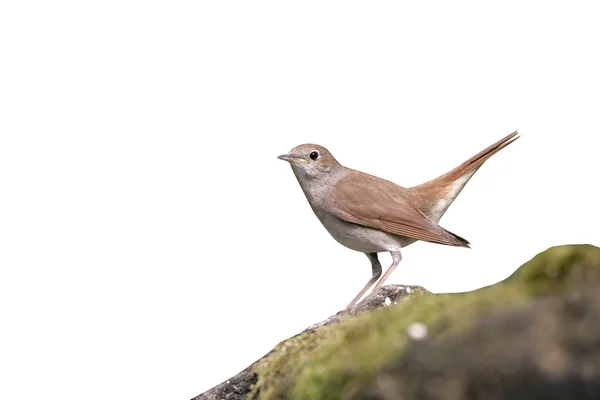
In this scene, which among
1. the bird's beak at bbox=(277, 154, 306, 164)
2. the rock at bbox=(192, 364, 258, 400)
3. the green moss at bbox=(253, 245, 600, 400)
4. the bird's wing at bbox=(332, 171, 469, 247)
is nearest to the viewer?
the green moss at bbox=(253, 245, 600, 400)

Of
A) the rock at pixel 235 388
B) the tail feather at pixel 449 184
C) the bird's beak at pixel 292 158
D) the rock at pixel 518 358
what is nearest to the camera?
the rock at pixel 518 358

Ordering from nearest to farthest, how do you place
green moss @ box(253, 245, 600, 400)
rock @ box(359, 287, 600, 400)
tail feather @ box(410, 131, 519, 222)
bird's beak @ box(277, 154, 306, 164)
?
rock @ box(359, 287, 600, 400)
green moss @ box(253, 245, 600, 400)
bird's beak @ box(277, 154, 306, 164)
tail feather @ box(410, 131, 519, 222)

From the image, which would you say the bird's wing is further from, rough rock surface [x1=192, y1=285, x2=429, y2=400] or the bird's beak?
rough rock surface [x1=192, y1=285, x2=429, y2=400]

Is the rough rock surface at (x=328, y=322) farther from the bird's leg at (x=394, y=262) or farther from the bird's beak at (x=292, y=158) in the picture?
the bird's beak at (x=292, y=158)

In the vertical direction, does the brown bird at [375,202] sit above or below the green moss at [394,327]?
above

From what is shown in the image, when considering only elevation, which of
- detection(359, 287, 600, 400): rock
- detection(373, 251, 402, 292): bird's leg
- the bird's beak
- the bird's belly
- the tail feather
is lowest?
detection(359, 287, 600, 400): rock

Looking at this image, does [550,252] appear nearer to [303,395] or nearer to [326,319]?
[303,395]

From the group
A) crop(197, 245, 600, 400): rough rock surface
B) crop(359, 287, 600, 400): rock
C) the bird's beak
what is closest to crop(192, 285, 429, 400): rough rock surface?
crop(197, 245, 600, 400): rough rock surface

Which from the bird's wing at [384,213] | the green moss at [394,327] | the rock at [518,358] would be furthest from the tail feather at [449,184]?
the rock at [518,358]
